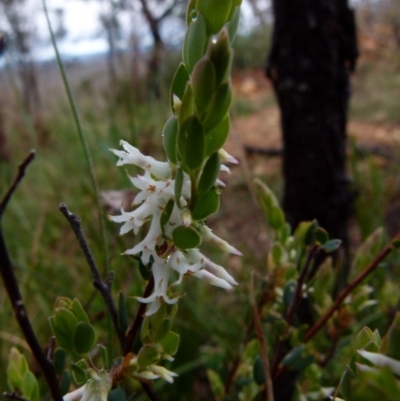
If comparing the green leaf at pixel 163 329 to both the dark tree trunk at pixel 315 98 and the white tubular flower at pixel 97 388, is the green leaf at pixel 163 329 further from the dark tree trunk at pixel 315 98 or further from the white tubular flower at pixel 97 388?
the dark tree trunk at pixel 315 98

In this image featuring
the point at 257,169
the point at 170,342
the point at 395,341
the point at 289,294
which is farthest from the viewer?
the point at 257,169

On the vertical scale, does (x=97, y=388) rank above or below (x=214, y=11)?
below

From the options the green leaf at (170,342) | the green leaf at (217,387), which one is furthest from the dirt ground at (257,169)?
the green leaf at (170,342)

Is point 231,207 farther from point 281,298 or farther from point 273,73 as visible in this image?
point 281,298

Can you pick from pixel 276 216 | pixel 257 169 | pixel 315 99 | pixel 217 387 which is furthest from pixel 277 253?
pixel 257 169

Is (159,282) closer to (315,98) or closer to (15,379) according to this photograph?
(15,379)

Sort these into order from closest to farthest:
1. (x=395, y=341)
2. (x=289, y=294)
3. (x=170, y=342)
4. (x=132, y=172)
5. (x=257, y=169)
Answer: (x=395, y=341) < (x=170, y=342) < (x=289, y=294) < (x=132, y=172) < (x=257, y=169)
